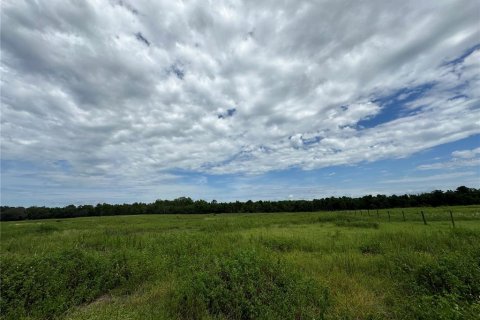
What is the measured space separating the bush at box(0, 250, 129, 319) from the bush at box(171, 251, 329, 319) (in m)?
2.66

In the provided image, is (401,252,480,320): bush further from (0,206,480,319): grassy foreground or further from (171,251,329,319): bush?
(171,251,329,319): bush

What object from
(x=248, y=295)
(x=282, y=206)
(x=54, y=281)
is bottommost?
(x=248, y=295)

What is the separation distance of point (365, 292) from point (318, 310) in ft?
5.96

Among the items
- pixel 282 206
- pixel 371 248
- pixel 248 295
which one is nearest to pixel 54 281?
pixel 248 295

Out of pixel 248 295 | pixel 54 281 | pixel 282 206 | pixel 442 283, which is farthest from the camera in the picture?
pixel 282 206

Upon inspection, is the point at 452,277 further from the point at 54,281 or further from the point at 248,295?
the point at 54,281

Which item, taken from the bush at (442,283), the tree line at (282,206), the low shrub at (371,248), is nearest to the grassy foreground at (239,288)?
the bush at (442,283)

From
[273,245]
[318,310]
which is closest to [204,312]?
[318,310]

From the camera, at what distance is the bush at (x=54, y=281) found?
607cm

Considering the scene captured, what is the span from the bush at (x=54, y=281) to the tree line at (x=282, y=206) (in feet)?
274

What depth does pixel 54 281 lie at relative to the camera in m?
6.86

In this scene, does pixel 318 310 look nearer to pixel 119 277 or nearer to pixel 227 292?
pixel 227 292

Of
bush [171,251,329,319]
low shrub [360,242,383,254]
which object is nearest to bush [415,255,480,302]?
bush [171,251,329,319]

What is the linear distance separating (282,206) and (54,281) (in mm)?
88518
